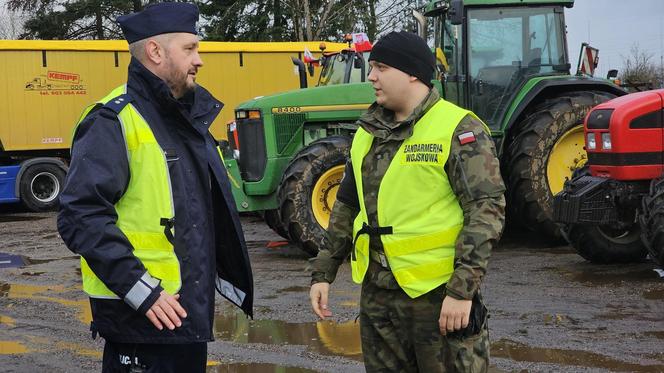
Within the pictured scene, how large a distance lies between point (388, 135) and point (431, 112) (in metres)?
0.17

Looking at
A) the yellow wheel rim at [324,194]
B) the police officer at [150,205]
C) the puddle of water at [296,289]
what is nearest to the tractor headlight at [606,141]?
the yellow wheel rim at [324,194]

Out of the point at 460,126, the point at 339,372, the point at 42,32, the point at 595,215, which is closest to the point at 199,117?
the point at 460,126

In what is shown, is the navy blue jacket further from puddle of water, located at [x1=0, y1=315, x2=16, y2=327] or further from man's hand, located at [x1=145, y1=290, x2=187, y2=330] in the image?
puddle of water, located at [x1=0, y1=315, x2=16, y2=327]

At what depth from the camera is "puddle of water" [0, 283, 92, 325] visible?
7199 millimetres

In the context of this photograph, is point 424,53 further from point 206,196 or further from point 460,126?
point 206,196

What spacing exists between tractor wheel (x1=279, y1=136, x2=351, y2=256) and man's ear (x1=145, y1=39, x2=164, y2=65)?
5.82m

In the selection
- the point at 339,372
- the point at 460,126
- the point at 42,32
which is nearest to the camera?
the point at 460,126

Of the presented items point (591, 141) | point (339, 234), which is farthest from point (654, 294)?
point (339, 234)

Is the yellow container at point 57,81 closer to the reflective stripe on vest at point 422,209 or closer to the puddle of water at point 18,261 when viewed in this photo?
the puddle of water at point 18,261

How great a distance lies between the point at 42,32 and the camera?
94.2 feet

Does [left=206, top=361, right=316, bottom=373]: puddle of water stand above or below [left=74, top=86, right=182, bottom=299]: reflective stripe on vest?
below

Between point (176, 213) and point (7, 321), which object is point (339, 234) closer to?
point (176, 213)

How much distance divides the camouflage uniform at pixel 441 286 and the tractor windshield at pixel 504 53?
6564 millimetres

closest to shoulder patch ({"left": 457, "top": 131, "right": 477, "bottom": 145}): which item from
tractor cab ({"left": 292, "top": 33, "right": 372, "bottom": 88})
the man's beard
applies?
the man's beard
